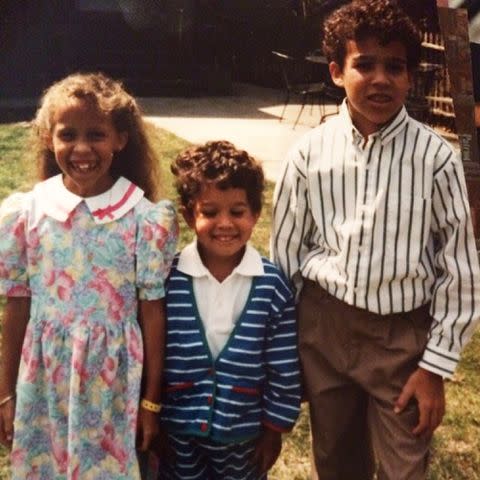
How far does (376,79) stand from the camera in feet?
6.98

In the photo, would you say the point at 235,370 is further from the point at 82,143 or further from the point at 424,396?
the point at 82,143

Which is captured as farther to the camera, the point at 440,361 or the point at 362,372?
the point at 362,372

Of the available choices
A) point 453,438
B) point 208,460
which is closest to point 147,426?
point 208,460

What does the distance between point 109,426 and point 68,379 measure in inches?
6.8

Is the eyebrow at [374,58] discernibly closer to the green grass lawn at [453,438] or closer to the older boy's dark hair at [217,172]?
the older boy's dark hair at [217,172]

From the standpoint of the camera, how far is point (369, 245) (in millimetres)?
2146

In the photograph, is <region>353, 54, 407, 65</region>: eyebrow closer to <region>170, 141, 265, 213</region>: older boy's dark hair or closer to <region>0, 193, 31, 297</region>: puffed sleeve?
<region>170, 141, 265, 213</region>: older boy's dark hair

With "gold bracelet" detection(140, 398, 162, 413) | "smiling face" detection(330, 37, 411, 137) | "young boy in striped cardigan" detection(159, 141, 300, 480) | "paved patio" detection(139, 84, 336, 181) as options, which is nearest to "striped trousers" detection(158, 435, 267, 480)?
"young boy in striped cardigan" detection(159, 141, 300, 480)

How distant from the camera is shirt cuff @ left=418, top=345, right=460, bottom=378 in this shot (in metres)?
2.14

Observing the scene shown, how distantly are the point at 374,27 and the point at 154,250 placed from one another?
2.72 ft

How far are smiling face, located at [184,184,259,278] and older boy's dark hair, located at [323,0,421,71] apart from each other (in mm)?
488

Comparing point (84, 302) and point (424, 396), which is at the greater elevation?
point (84, 302)

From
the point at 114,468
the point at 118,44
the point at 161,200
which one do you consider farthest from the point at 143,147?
the point at 118,44

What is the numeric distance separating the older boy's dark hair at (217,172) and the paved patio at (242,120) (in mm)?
4655
